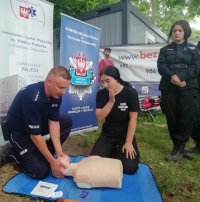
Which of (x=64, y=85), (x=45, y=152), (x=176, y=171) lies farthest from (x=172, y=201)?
(x=64, y=85)

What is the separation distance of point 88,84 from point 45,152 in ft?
7.96

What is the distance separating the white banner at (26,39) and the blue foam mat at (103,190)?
1449mm

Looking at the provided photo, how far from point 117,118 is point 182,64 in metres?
1.11

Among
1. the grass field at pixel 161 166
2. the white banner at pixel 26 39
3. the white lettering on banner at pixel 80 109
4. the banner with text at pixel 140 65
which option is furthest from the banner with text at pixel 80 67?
the banner with text at pixel 140 65

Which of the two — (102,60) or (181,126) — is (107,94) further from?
(102,60)

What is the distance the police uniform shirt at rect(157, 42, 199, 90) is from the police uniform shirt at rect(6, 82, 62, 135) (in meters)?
1.59

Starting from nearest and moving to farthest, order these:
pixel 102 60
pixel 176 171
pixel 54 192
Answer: pixel 54 192 < pixel 176 171 < pixel 102 60

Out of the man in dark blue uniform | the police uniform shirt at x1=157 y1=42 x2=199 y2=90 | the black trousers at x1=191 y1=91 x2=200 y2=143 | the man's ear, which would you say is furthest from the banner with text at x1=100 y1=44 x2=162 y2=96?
the man's ear

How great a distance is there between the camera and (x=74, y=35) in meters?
5.10

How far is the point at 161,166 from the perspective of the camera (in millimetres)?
4117

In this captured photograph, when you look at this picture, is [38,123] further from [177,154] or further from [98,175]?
[177,154]

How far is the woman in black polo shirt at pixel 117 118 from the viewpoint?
3.76 meters

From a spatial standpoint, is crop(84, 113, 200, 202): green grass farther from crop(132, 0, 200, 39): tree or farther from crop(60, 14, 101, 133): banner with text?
crop(132, 0, 200, 39): tree

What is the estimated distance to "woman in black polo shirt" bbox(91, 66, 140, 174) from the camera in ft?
12.3
